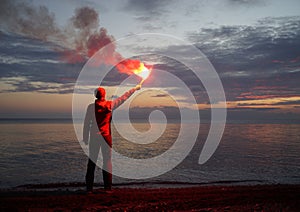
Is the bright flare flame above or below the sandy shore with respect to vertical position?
above

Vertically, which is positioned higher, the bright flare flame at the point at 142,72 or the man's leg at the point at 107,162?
the bright flare flame at the point at 142,72

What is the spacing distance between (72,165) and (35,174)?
4.02m

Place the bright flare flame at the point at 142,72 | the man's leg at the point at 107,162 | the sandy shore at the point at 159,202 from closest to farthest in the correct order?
the sandy shore at the point at 159,202 < the man's leg at the point at 107,162 < the bright flare flame at the point at 142,72

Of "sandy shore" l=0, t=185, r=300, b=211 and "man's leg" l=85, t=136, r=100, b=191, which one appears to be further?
"man's leg" l=85, t=136, r=100, b=191

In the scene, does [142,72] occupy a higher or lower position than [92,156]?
higher

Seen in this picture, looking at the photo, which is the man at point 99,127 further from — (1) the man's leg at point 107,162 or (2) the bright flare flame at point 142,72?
(2) the bright flare flame at point 142,72

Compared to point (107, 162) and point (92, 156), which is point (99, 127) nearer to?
point (92, 156)

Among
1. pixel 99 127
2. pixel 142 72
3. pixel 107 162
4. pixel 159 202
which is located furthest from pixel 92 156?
pixel 142 72

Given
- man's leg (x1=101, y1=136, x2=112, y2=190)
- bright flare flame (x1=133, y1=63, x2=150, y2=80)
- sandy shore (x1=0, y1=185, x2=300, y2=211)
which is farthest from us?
bright flare flame (x1=133, y1=63, x2=150, y2=80)

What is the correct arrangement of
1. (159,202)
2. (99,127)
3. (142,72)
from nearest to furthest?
(159,202) → (99,127) → (142,72)

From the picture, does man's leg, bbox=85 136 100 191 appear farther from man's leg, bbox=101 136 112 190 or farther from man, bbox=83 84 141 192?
man's leg, bbox=101 136 112 190

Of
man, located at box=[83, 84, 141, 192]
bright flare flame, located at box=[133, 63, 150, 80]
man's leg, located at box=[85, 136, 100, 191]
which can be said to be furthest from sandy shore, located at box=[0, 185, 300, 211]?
bright flare flame, located at box=[133, 63, 150, 80]

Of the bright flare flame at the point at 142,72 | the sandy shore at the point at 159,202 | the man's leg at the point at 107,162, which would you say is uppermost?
the bright flare flame at the point at 142,72

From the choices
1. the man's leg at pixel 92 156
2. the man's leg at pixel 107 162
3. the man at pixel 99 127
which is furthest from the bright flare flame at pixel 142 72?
the man's leg at pixel 92 156
